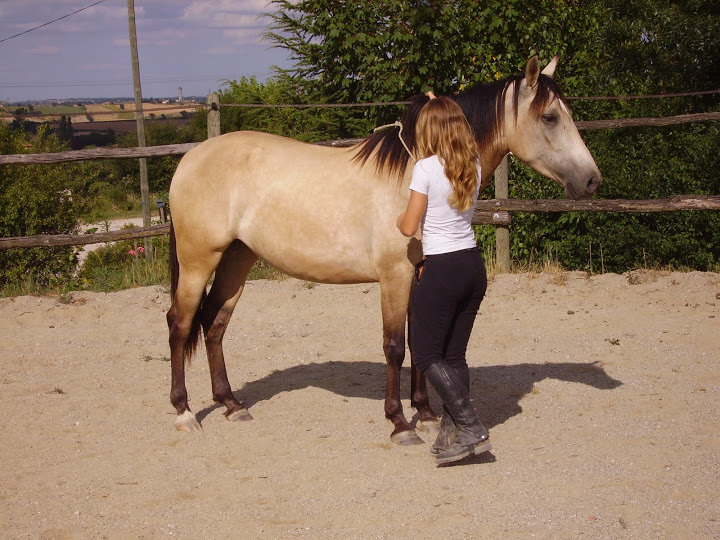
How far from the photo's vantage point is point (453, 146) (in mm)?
3641

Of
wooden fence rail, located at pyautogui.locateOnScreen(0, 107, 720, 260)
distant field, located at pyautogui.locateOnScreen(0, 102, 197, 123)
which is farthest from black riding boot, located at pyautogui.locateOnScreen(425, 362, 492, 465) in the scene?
distant field, located at pyautogui.locateOnScreen(0, 102, 197, 123)

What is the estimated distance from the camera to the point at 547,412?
473 cm

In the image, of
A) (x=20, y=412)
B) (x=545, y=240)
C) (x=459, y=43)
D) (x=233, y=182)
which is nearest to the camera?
(x=233, y=182)

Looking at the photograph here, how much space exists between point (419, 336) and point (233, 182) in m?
1.61

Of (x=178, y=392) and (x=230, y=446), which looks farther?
(x=178, y=392)

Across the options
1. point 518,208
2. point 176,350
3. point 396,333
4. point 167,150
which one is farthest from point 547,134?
point 167,150

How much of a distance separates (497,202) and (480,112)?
3954 mm

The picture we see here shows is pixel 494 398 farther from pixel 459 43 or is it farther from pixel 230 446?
pixel 459 43

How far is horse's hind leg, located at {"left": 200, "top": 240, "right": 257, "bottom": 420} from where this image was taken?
5.04 meters

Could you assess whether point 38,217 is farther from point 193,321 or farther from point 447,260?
point 447,260

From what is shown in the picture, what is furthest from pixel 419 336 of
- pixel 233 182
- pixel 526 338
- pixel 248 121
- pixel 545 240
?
pixel 248 121

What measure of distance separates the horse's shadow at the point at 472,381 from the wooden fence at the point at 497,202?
2572 mm

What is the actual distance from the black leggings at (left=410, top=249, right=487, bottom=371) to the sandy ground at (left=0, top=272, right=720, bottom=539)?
0.64m

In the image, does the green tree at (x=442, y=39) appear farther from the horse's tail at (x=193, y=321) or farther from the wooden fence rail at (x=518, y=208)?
the horse's tail at (x=193, y=321)
